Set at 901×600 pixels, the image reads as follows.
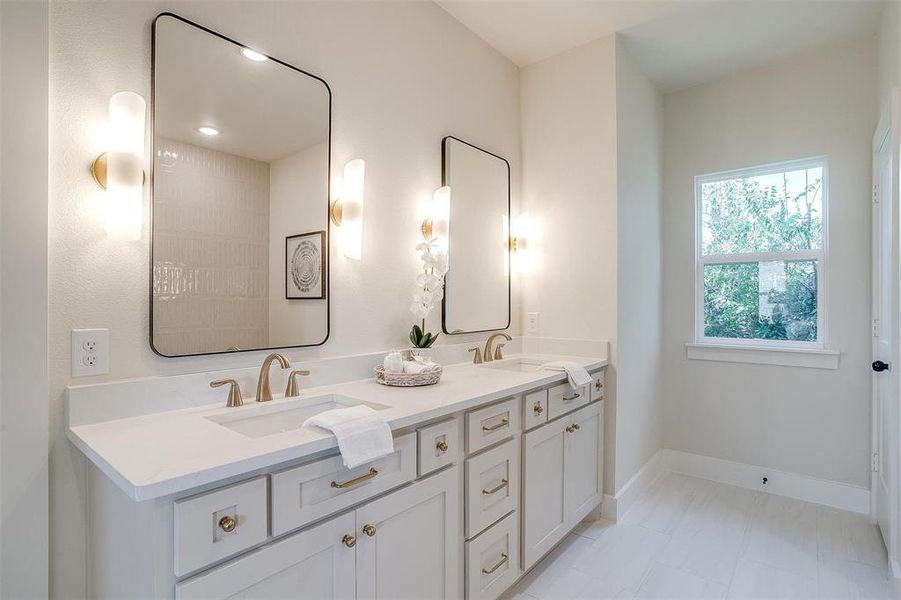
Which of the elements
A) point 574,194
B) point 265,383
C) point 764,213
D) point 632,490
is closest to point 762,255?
point 764,213

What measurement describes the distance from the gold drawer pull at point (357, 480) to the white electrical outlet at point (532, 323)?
1.88m

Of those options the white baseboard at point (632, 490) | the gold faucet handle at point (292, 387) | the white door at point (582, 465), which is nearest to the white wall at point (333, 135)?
the gold faucet handle at point (292, 387)

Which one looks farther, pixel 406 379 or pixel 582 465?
pixel 582 465

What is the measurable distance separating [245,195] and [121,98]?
436 mm

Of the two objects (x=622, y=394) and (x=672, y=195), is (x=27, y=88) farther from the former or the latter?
(x=672, y=195)

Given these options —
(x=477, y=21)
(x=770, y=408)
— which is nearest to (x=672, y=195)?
(x=770, y=408)

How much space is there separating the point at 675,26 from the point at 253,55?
2.30 meters

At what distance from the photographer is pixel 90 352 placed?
1276 mm

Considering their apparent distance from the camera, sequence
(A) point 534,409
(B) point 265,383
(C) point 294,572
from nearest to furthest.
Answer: (C) point 294,572 < (B) point 265,383 < (A) point 534,409

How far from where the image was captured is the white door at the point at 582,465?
231 centimetres

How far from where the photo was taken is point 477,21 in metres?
2.59

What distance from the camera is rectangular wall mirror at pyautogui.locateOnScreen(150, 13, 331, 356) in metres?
1.43

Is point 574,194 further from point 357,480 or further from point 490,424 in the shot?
point 357,480

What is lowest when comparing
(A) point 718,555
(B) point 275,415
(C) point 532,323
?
(A) point 718,555
